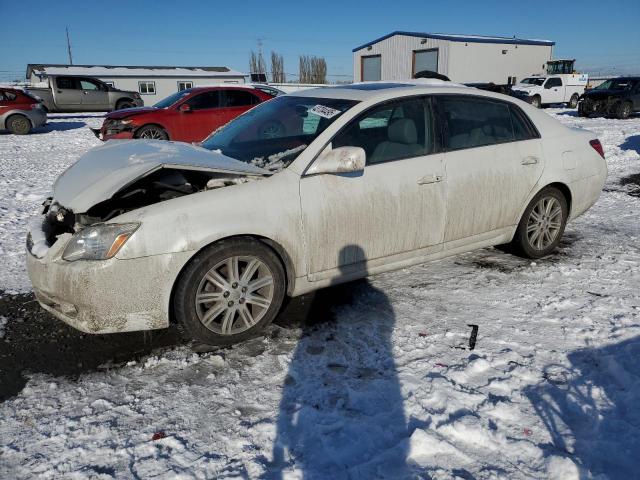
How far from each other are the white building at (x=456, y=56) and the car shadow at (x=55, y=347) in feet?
111

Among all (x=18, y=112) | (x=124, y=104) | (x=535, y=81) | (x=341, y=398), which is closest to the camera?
(x=341, y=398)

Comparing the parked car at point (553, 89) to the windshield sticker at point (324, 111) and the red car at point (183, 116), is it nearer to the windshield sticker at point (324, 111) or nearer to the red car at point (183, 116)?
the red car at point (183, 116)

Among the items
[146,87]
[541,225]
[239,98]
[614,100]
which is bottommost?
[541,225]

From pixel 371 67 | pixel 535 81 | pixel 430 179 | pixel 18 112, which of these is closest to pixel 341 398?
pixel 430 179

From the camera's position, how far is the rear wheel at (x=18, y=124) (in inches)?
603

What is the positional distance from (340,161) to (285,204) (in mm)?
456

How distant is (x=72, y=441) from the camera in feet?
7.85

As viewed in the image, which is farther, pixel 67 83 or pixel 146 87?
pixel 146 87

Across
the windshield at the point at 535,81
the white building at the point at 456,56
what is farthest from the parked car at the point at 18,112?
the white building at the point at 456,56

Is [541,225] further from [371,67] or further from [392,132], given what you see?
[371,67]

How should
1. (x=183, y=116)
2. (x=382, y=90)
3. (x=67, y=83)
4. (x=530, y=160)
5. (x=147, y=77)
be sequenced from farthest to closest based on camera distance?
(x=147, y=77) → (x=67, y=83) → (x=183, y=116) → (x=530, y=160) → (x=382, y=90)

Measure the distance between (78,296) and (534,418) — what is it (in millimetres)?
2621

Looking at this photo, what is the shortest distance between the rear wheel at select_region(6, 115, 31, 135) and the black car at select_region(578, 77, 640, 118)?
20869 millimetres

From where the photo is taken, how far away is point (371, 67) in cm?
4009
